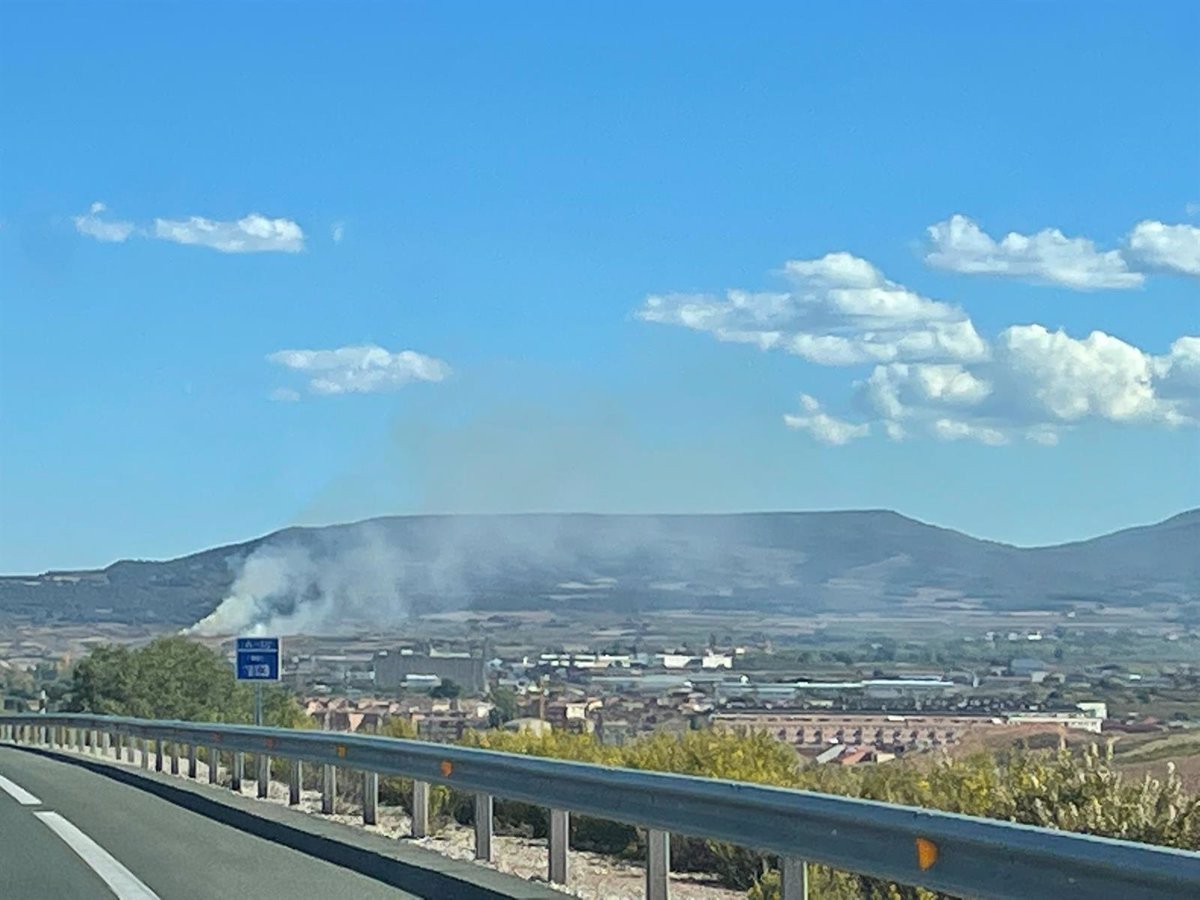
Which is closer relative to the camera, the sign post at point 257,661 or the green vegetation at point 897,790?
the green vegetation at point 897,790

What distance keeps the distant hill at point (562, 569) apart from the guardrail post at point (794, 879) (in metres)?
76.0

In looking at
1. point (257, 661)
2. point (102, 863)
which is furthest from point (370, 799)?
point (257, 661)

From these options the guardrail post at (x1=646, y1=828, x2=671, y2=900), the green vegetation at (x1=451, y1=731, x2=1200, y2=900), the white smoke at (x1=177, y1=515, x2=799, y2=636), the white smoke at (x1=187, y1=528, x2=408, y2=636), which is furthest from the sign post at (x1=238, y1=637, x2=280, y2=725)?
the white smoke at (x1=177, y1=515, x2=799, y2=636)

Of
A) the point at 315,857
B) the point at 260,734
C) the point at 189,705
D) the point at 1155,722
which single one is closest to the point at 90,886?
the point at 315,857

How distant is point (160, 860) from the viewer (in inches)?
596

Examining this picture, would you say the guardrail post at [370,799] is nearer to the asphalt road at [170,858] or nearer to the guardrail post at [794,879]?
the asphalt road at [170,858]

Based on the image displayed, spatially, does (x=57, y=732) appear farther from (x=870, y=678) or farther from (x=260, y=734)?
(x=260, y=734)

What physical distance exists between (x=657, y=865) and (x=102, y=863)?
207 inches

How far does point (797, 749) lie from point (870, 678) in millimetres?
24852

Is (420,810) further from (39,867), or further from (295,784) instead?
(295,784)

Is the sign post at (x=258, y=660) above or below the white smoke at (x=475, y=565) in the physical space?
below

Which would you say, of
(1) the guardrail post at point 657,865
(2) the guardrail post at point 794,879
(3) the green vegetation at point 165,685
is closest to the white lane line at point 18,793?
(1) the guardrail post at point 657,865

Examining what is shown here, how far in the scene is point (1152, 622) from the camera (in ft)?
196

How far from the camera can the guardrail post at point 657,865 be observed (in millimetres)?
11359
